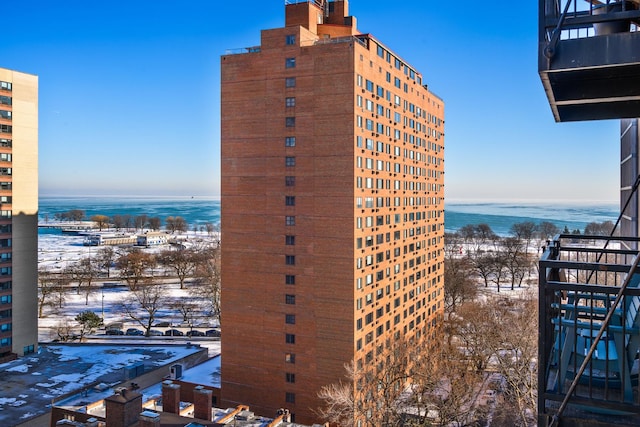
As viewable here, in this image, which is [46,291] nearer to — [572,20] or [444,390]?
[444,390]

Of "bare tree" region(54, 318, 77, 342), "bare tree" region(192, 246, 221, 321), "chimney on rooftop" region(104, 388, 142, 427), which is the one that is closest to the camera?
"chimney on rooftop" region(104, 388, 142, 427)

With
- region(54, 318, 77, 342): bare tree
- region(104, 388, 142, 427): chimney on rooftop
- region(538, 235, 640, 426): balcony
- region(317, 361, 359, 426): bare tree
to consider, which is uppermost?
region(538, 235, 640, 426): balcony

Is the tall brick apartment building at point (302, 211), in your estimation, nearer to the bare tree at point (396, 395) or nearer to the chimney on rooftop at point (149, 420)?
the bare tree at point (396, 395)

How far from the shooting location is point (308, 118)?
101ft

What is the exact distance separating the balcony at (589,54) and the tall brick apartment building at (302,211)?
79.7ft

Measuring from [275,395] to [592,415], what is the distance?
2849 cm

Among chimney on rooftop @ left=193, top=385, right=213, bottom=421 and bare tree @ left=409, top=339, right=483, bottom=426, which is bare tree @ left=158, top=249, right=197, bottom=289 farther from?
chimney on rooftop @ left=193, top=385, right=213, bottom=421

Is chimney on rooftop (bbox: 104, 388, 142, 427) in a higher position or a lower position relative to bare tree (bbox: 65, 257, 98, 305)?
higher

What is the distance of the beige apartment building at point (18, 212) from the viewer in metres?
41.3

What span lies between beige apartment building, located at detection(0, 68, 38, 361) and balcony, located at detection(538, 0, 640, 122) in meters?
46.3

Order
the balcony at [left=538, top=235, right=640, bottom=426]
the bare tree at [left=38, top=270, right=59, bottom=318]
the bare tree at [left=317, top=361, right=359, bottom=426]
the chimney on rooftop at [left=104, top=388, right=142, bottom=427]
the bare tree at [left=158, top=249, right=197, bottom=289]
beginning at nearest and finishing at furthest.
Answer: the balcony at [left=538, top=235, right=640, bottom=426]
the chimney on rooftop at [left=104, top=388, right=142, bottom=427]
the bare tree at [left=317, top=361, right=359, bottom=426]
the bare tree at [left=38, top=270, right=59, bottom=318]
the bare tree at [left=158, top=249, right=197, bottom=289]

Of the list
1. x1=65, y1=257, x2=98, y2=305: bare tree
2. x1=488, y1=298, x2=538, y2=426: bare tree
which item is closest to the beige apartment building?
x1=65, y1=257, x2=98, y2=305: bare tree

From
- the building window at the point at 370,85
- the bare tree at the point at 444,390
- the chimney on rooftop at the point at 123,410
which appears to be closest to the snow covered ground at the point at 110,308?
the bare tree at the point at 444,390

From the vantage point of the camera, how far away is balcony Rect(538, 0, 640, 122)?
14.0ft
